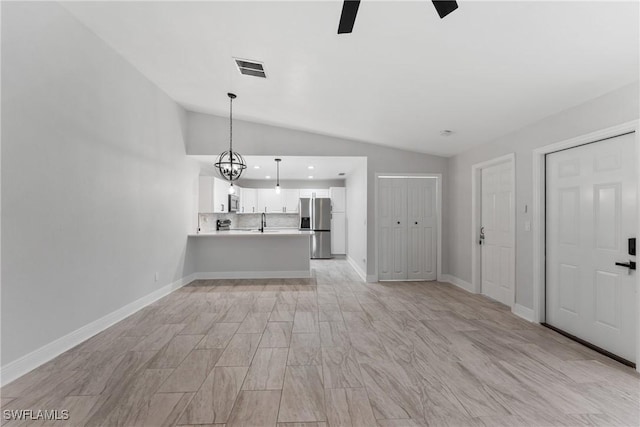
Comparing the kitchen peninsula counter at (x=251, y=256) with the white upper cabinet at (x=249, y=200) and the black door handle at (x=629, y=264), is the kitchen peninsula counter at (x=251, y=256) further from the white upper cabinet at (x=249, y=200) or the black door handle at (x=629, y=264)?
the black door handle at (x=629, y=264)

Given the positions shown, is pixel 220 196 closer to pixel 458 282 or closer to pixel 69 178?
pixel 69 178

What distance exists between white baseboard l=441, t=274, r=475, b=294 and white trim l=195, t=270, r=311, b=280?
8.82ft

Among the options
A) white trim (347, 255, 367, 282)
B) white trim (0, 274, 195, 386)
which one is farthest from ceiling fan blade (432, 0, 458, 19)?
white trim (347, 255, 367, 282)

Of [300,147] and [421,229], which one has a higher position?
[300,147]

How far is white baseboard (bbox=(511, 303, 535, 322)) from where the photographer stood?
3551mm

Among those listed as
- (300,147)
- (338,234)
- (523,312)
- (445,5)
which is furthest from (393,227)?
(445,5)

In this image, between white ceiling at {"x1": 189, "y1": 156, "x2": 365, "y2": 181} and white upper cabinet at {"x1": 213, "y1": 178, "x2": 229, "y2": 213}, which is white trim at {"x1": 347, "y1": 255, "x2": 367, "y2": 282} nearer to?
white ceiling at {"x1": 189, "y1": 156, "x2": 365, "y2": 181}

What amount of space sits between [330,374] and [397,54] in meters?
2.80

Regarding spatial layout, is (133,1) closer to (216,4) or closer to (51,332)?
(216,4)

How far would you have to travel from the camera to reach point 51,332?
8.37 ft

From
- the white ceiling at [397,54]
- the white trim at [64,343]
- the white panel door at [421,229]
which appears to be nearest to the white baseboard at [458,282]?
the white panel door at [421,229]

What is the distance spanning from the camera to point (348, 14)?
1576 millimetres

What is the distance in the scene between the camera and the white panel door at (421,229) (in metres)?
5.66

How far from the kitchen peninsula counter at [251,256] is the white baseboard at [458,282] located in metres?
2.69
